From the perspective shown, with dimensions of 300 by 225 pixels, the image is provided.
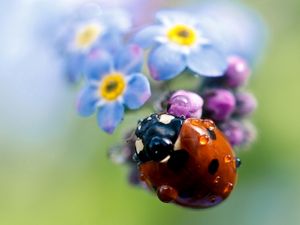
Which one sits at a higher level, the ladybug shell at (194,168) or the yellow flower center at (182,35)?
the yellow flower center at (182,35)

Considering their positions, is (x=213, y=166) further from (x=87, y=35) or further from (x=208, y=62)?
(x=87, y=35)

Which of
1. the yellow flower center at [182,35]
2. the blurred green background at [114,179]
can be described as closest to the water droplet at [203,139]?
the yellow flower center at [182,35]

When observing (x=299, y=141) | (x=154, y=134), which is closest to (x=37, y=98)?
(x=299, y=141)

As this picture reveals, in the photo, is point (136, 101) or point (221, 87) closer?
point (136, 101)

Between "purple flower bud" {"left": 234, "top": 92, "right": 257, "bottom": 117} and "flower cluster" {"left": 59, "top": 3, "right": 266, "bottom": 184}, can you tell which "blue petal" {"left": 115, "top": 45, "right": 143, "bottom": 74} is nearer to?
"flower cluster" {"left": 59, "top": 3, "right": 266, "bottom": 184}

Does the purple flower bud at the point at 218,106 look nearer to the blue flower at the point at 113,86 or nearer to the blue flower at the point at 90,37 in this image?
the blue flower at the point at 113,86

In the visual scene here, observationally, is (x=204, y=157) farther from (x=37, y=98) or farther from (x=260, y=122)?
(x=37, y=98)
